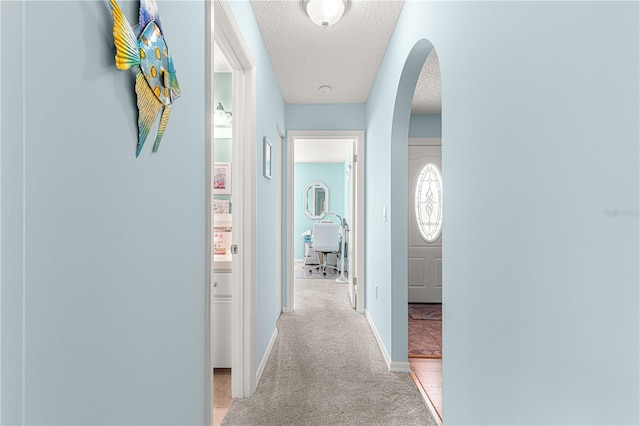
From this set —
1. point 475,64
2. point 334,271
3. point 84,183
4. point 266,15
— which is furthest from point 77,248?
point 334,271

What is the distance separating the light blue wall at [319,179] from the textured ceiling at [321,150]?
27cm

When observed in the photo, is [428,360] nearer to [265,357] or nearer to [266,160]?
[265,357]

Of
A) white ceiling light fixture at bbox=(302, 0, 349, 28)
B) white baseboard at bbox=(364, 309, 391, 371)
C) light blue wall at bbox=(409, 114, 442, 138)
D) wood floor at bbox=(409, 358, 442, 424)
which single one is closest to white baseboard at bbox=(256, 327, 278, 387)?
white baseboard at bbox=(364, 309, 391, 371)

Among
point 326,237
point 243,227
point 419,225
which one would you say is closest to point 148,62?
point 243,227

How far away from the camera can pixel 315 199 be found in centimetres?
878

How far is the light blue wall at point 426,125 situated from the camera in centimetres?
458

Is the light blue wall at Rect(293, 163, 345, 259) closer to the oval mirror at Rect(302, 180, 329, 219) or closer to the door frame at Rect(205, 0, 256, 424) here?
the oval mirror at Rect(302, 180, 329, 219)

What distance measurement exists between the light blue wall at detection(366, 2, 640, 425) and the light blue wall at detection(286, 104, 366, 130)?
2.61m

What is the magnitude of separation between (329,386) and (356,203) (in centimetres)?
228

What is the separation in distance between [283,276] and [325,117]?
205 centimetres

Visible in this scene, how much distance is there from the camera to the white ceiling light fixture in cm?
202

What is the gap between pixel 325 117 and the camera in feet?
13.5

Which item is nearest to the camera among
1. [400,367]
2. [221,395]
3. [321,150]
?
[221,395]

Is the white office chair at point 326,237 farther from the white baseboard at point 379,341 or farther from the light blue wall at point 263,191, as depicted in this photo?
the light blue wall at point 263,191
